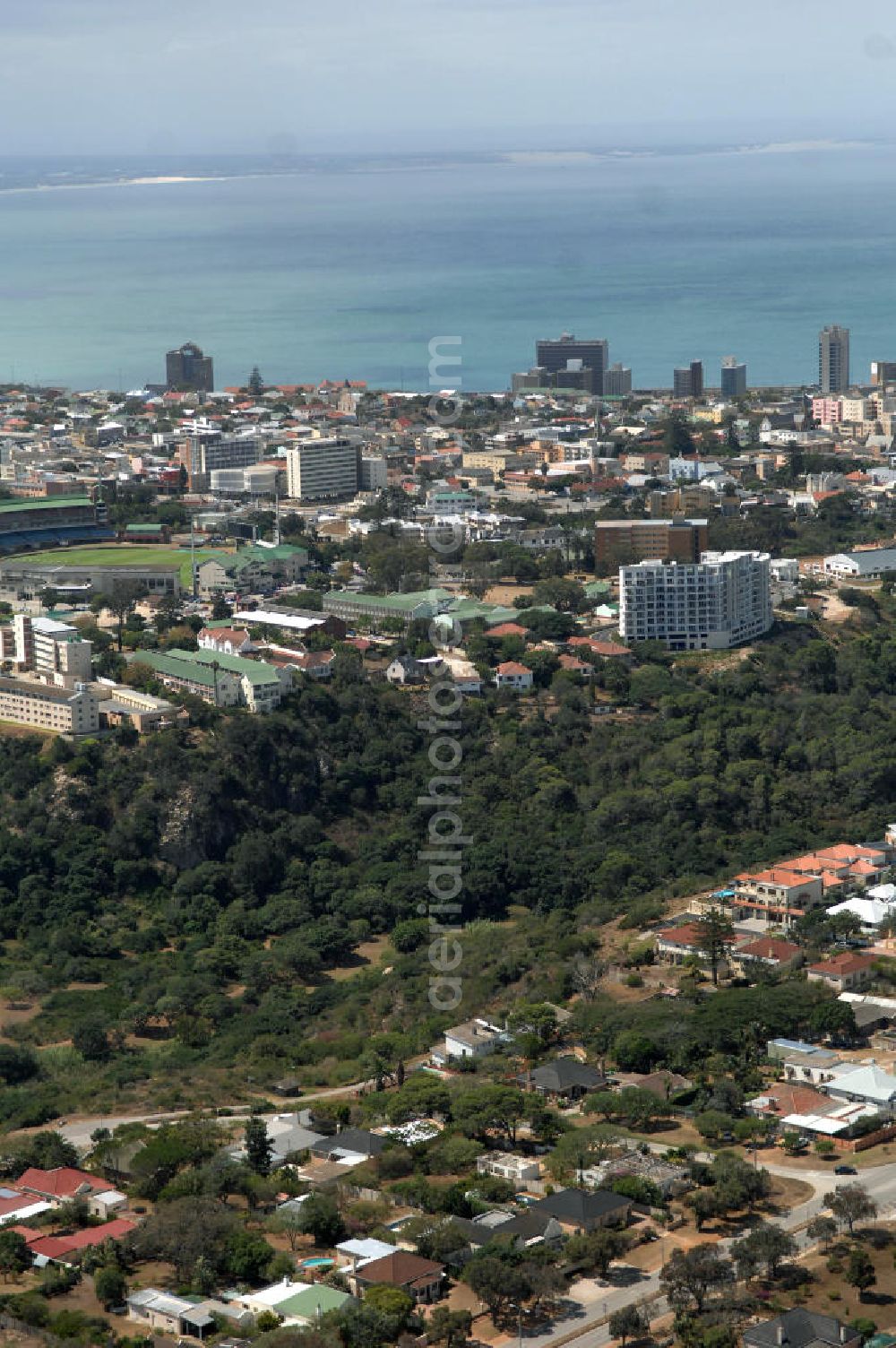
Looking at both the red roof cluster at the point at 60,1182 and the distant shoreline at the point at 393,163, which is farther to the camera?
the distant shoreline at the point at 393,163

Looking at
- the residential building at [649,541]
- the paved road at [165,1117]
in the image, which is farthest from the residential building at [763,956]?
the residential building at [649,541]

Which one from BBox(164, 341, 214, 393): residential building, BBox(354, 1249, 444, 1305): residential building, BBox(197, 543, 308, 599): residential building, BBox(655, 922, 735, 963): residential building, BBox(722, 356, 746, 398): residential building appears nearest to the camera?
BBox(354, 1249, 444, 1305): residential building

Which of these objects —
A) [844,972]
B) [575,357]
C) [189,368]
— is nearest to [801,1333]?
[844,972]

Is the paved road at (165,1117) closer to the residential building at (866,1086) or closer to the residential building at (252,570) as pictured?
the residential building at (866,1086)

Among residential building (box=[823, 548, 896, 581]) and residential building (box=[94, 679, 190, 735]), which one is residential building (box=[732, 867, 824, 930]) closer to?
residential building (box=[94, 679, 190, 735])

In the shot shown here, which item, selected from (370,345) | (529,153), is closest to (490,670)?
(370,345)

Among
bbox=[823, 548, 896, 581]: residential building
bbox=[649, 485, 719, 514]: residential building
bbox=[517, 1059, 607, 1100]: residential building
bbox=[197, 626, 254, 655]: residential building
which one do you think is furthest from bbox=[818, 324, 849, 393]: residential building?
bbox=[517, 1059, 607, 1100]: residential building

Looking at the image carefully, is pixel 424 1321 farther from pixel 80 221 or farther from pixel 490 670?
pixel 80 221
